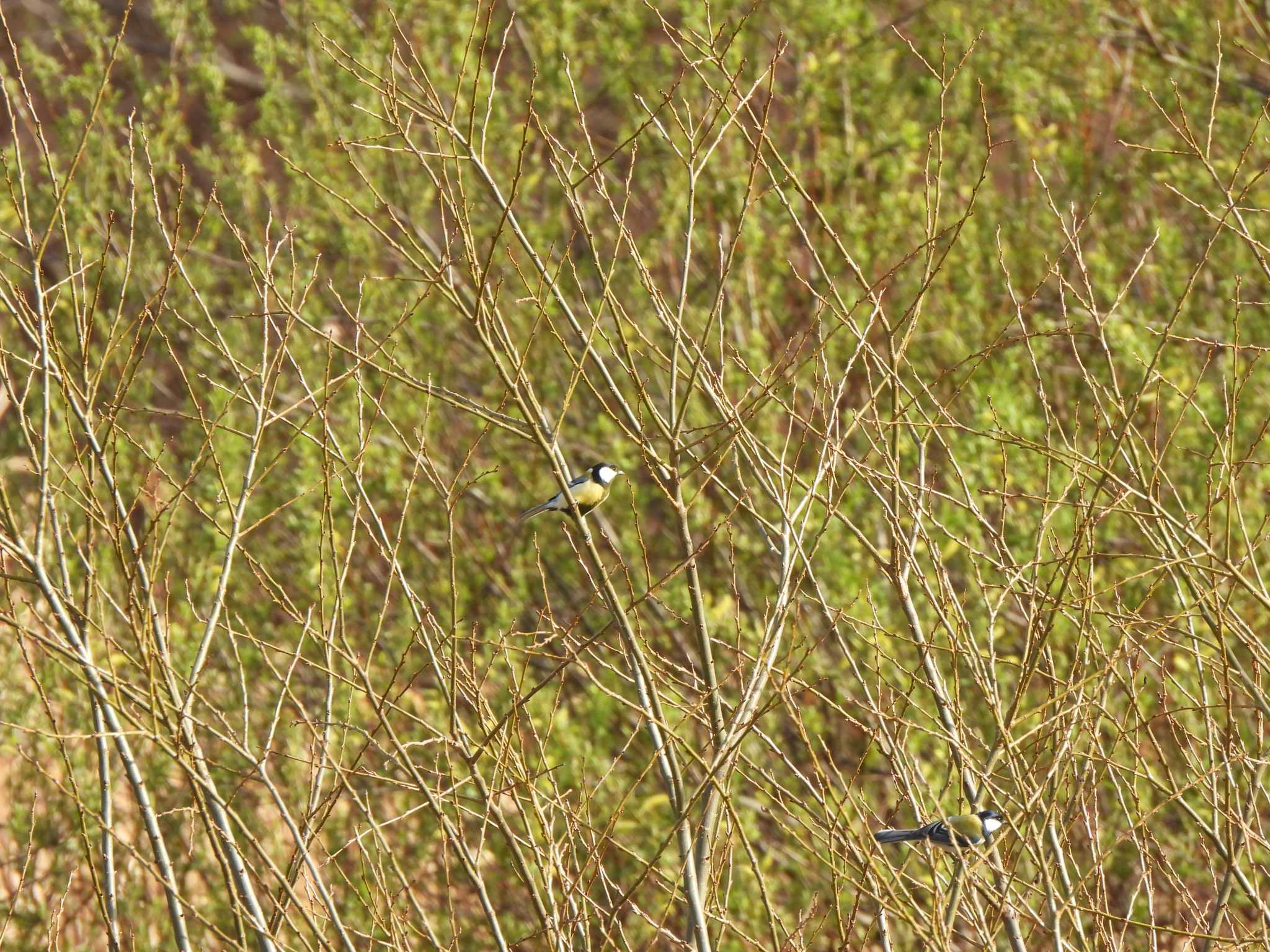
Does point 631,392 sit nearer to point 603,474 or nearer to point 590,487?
point 590,487

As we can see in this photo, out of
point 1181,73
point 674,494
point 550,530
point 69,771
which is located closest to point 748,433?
point 674,494

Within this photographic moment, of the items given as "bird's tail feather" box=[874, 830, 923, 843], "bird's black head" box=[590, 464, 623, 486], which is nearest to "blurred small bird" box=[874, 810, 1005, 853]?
"bird's tail feather" box=[874, 830, 923, 843]

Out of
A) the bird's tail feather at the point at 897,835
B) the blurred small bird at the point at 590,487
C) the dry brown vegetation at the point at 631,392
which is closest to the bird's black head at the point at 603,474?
the blurred small bird at the point at 590,487

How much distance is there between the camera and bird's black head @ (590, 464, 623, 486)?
636 cm

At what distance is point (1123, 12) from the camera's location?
460 inches

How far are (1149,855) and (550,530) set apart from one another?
657cm

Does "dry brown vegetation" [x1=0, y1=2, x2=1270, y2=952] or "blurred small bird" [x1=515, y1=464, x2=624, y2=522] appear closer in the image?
"blurred small bird" [x1=515, y1=464, x2=624, y2=522]

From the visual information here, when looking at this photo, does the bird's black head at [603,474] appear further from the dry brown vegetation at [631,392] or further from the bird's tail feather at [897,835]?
the bird's tail feather at [897,835]

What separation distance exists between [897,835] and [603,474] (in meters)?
2.33

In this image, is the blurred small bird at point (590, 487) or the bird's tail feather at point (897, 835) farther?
the blurred small bird at point (590, 487)

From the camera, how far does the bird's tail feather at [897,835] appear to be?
4645 millimetres

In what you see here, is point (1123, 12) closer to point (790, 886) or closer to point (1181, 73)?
point (1181, 73)

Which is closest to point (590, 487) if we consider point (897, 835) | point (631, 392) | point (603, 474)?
point (603, 474)

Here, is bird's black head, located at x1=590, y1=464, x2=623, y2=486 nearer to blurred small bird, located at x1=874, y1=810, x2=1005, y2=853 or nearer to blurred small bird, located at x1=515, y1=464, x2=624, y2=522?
blurred small bird, located at x1=515, y1=464, x2=624, y2=522
